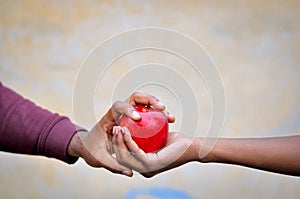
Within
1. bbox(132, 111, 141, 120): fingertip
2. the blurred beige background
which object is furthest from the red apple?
the blurred beige background

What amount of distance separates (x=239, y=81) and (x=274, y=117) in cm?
20

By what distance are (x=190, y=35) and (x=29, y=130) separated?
129 cm

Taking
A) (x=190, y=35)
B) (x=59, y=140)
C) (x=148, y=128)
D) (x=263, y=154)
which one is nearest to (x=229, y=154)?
(x=263, y=154)

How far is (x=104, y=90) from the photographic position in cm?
191

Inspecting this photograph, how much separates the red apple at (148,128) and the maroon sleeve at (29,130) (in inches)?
4.6


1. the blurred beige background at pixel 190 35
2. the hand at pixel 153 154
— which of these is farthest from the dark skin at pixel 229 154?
the blurred beige background at pixel 190 35

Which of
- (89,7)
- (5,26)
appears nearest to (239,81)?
(89,7)

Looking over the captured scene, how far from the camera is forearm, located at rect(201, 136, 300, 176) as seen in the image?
0.98 m

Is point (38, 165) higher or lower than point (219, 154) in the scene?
higher

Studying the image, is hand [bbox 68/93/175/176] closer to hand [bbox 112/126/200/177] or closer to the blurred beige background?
hand [bbox 112/126/200/177]

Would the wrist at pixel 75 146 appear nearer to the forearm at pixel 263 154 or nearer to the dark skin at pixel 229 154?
the dark skin at pixel 229 154

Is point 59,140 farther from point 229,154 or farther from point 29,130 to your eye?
point 229,154

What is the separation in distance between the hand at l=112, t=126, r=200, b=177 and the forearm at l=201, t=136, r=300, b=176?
0.04 m

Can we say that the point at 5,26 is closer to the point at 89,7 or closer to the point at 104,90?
the point at 89,7
